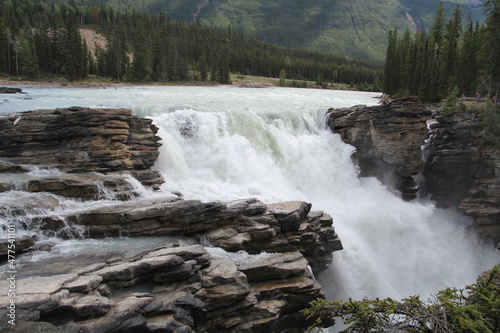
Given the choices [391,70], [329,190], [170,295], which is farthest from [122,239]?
[391,70]

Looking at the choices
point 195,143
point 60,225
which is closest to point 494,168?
point 195,143

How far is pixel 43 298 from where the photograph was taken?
337 inches

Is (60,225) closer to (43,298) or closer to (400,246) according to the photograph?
(43,298)

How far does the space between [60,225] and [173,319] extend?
266 inches

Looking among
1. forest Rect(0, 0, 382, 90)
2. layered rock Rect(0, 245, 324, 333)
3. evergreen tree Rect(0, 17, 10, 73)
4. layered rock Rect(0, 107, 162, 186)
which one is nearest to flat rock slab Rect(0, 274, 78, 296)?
layered rock Rect(0, 245, 324, 333)

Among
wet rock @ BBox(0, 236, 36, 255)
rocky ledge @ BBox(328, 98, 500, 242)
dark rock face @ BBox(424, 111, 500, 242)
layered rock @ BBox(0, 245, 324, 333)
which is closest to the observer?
layered rock @ BBox(0, 245, 324, 333)

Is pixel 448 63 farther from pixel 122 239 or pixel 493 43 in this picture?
pixel 122 239

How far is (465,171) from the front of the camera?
29.5 m

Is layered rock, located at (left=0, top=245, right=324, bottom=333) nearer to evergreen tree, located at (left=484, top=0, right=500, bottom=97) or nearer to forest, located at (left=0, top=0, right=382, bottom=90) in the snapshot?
evergreen tree, located at (left=484, top=0, right=500, bottom=97)

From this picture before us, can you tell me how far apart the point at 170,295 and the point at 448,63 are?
57.7 meters

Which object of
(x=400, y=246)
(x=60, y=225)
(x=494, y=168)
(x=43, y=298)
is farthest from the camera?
(x=494, y=168)

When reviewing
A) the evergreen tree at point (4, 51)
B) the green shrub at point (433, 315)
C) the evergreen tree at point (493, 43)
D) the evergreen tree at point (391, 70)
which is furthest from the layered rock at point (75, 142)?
→ the evergreen tree at point (4, 51)

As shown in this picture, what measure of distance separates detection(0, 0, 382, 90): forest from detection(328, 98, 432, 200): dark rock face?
206 feet

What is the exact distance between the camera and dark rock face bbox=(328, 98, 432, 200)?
2956cm
